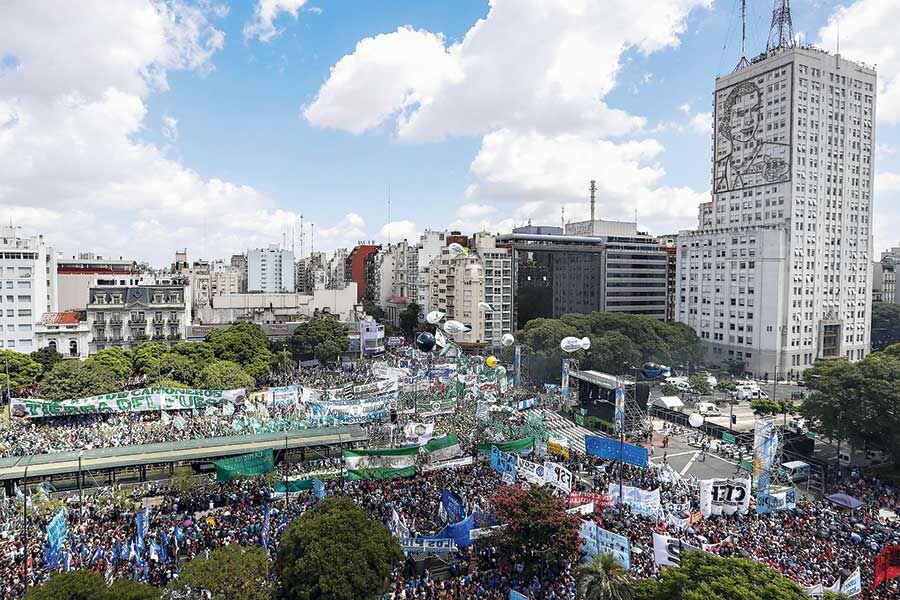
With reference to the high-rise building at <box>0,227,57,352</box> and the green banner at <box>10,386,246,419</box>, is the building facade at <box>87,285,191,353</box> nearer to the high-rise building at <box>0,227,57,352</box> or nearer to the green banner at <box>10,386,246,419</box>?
the high-rise building at <box>0,227,57,352</box>

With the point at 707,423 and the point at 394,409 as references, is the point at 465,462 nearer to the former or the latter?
the point at 394,409

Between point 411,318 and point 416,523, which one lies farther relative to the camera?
point 411,318

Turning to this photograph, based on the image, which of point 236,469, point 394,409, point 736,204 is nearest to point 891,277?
point 736,204

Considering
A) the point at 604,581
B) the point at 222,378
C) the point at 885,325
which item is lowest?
the point at 604,581

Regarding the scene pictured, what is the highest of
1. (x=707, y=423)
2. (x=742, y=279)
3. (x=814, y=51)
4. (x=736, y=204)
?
(x=814, y=51)

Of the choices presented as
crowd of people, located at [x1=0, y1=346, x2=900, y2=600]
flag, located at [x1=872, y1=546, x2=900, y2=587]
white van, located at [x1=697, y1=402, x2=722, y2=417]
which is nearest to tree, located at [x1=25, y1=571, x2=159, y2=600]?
crowd of people, located at [x1=0, y1=346, x2=900, y2=600]

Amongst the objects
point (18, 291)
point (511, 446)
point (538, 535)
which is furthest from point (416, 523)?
point (18, 291)

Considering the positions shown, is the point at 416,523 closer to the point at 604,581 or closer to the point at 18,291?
the point at 604,581
